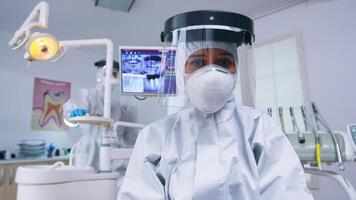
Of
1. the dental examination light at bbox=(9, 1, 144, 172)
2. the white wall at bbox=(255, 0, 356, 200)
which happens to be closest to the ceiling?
the white wall at bbox=(255, 0, 356, 200)

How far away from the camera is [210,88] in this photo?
640 millimetres

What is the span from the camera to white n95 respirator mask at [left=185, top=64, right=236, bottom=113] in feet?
2.10

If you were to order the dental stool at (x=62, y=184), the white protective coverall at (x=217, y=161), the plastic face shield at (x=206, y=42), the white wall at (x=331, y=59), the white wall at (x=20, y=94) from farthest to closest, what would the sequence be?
the white wall at (x=20, y=94), the white wall at (x=331, y=59), the dental stool at (x=62, y=184), the plastic face shield at (x=206, y=42), the white protective coverall at (x=217, y=161)

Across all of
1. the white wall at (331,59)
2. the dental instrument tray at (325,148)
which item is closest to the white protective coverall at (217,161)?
the dental instrument tray at (325,148)

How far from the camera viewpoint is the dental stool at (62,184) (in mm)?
873

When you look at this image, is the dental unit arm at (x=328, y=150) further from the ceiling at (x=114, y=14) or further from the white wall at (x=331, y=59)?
the ceiling at (x=114, y=14)

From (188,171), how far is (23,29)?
0.86 meters

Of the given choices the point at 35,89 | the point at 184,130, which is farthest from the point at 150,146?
the point at 35,89

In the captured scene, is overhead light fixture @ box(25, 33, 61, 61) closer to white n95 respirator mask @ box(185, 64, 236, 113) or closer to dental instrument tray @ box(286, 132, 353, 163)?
white n95 respirator mask @ box(185, 64, 236, 113)

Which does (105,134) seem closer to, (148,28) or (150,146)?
(150,146)

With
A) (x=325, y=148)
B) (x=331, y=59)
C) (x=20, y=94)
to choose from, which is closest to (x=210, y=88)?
(x=325, y=148)

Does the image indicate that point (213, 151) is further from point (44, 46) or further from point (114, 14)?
point (114, 14)

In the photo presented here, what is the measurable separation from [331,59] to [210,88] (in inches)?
67.0

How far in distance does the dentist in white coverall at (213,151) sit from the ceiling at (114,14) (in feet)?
5.21
